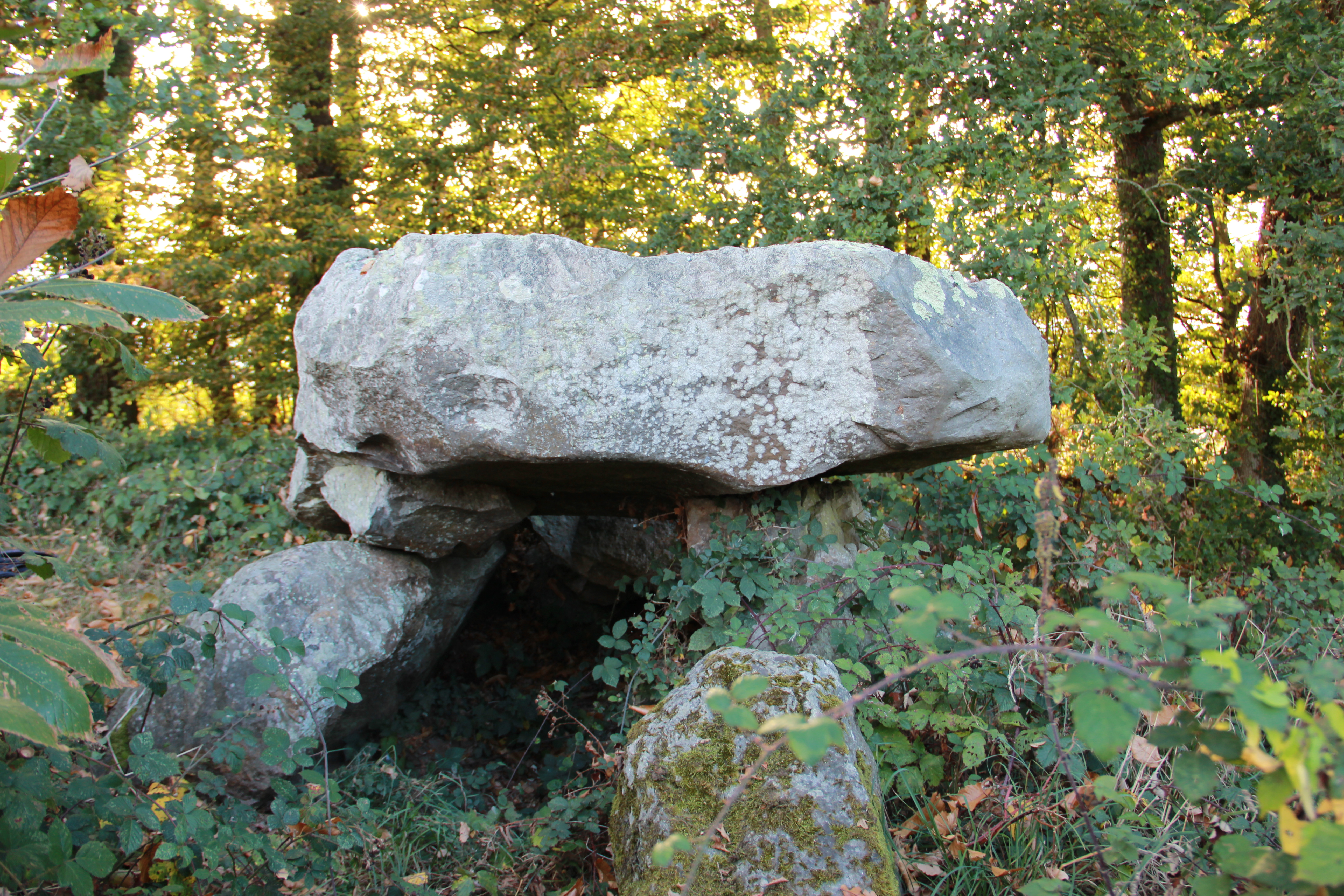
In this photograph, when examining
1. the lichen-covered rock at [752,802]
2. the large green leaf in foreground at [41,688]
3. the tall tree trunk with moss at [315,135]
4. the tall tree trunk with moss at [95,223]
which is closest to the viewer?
the large green leaf in foreground at [41,688]

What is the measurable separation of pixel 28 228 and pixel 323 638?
6.83 feet

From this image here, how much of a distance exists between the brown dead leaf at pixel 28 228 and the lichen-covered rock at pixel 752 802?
5.90ft

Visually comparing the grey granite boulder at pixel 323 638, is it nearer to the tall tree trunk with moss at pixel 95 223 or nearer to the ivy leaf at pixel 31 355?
the ivy leaf at pixel 31 355

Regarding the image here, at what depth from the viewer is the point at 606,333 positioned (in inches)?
118

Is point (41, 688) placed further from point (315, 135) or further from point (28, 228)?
point (315, 135)

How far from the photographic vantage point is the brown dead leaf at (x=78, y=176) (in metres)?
2.04

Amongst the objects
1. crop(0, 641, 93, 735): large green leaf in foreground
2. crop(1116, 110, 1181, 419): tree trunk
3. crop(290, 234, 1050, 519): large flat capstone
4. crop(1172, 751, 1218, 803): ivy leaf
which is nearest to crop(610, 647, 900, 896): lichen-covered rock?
crop(1172, 751, 1218, 803): ivy leaf

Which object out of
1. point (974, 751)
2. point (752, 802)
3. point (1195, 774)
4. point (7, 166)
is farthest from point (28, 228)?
point (974, 751)

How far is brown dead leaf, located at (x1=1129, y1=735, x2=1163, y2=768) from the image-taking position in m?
2.56

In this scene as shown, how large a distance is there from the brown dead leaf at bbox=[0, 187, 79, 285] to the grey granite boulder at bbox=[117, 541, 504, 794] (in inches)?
58.3

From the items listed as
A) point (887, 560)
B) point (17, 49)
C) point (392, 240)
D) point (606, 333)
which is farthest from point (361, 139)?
point (887, 560)

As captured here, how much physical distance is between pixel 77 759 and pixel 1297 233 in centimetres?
645

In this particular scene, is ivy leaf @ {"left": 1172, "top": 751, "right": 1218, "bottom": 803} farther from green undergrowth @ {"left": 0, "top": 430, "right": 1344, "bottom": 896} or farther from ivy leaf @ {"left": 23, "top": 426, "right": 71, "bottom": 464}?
ivy leaf @ {"left": 23, "top": 426, "right": 71, "bottom": 464}

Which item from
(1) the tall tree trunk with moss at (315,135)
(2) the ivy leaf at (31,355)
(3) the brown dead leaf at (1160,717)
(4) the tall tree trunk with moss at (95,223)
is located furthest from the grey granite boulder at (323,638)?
(1) the tall tree trunk with moss at (315,135)
